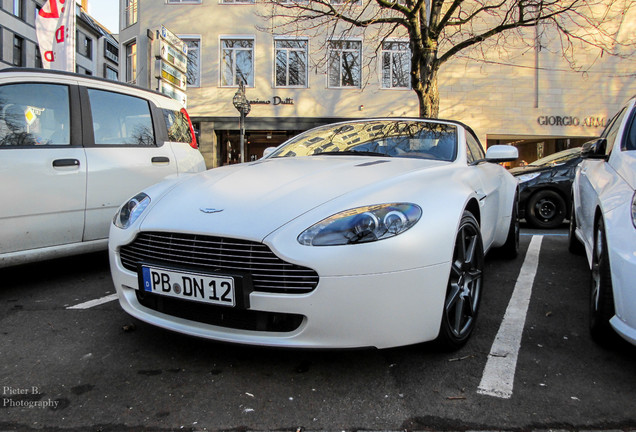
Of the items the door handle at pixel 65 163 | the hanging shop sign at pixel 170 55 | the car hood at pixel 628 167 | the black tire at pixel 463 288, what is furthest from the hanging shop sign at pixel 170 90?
the car hood at pixel 628 167

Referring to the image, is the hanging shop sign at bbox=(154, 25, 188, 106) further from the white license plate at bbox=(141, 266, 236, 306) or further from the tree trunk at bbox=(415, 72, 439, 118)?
the white license plate at bbox=(141, 266, 236, 306)

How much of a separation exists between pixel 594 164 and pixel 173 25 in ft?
56.2

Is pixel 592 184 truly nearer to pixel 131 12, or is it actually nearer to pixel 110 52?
pixel 131 12

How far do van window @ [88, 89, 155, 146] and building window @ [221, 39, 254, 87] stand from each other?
1368 centimetres

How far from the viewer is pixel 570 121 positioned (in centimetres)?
1747

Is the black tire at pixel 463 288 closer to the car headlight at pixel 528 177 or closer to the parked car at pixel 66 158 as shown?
the parked car at pixel 66 158

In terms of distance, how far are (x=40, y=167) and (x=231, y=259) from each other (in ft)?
7.13

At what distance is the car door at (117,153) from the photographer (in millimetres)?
3607

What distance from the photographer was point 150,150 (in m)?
4.14

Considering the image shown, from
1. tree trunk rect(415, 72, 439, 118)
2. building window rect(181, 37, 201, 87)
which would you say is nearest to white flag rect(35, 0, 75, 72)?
tree trunk rect(415, 72, 439, 118)

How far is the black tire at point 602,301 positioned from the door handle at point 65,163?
11.8 ft

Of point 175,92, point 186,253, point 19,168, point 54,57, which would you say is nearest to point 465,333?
point 186,253

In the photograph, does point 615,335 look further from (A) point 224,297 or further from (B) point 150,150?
(B) point 150,150

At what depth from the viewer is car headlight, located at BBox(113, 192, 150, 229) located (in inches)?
94.3
